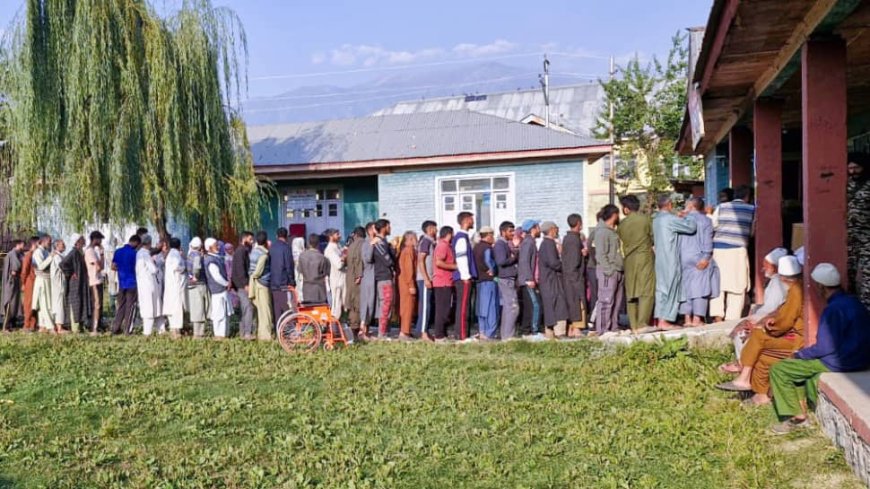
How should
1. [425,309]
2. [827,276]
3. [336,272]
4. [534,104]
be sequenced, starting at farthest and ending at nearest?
1. [534,104]
2. [336,272]
3. [425,309]
4. [827,276]

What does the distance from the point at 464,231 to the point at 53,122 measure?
26.5 ft

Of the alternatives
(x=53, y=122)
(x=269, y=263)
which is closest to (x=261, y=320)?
(x=269, y=263)

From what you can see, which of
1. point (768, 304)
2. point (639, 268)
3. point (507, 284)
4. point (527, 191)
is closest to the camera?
point (768, 304)

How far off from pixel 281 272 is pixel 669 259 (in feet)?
17.6

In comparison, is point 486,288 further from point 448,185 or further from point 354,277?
point 448,185

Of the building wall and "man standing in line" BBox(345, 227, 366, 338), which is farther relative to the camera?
the building wall

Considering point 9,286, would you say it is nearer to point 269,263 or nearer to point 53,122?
point 53,122

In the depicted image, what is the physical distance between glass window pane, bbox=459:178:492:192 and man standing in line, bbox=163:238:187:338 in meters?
9.48

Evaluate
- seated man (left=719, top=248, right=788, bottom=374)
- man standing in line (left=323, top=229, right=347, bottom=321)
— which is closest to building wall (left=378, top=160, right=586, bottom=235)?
man standing in line (left=323, top=229, right=347, bottom=321)

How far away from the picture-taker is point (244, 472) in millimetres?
5422

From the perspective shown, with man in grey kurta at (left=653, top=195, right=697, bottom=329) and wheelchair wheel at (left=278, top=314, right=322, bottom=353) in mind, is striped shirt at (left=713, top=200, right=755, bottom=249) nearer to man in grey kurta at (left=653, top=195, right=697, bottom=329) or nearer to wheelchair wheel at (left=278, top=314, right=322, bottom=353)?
man in grey kurta at (left=653, top=195, right=697, bottom=329)

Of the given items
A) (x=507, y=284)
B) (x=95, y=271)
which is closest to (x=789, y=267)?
(x=507, y=284)

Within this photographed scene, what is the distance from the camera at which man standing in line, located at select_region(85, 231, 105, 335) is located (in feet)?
43.7

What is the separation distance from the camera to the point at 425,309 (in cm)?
1175
